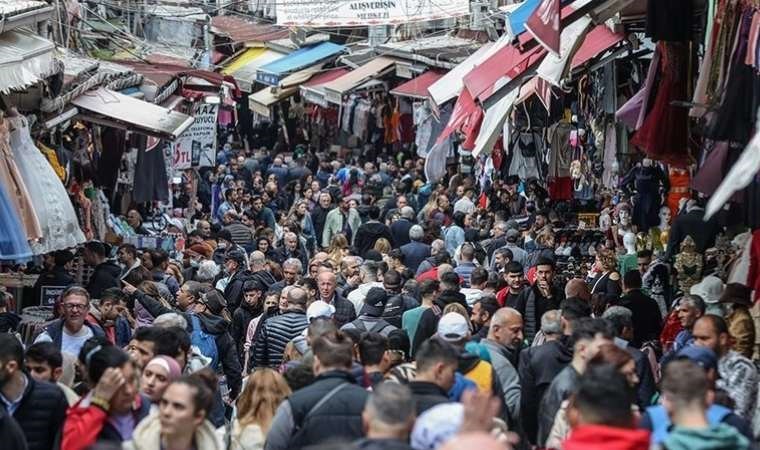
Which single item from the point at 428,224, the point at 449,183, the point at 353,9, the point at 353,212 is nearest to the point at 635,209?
the point at 428,224

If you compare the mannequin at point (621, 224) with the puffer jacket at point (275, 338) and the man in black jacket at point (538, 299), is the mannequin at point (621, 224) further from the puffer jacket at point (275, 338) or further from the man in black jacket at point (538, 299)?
the puffer jacket at point (275, 338)

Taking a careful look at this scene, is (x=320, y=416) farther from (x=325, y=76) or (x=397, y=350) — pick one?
(x=325, y=76)

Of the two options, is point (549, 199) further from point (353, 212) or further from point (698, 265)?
point (698, 265)

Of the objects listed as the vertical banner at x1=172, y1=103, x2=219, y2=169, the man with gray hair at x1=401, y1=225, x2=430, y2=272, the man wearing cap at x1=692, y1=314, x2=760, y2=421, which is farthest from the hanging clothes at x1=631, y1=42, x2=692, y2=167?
the vertical banner at x1=172, y1=103, x2=219, y2=169

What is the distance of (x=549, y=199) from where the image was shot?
25.5 meters

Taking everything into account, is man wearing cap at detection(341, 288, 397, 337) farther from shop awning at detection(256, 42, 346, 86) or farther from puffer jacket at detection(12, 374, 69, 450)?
shop awning at detection(256, 42, 346, 86)

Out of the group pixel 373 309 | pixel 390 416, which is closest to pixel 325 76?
pixel 373 309

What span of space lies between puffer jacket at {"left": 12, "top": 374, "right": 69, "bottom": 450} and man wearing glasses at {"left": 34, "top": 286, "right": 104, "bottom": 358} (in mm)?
3348

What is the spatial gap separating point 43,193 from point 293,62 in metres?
30.5

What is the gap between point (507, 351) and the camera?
464 inches

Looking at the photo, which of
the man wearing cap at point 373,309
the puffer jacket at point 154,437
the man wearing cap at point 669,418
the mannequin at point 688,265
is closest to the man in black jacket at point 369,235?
the mannequin at point 688,265

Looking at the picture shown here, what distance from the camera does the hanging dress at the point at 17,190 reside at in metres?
14.3

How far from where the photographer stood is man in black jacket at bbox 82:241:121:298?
57.6 ft

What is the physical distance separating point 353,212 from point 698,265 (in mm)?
13113
